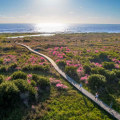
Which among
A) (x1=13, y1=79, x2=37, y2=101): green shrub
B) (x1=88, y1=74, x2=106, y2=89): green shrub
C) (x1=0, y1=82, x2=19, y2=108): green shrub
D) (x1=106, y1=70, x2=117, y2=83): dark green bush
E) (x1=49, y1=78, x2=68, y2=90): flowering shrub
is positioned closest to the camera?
(x1=0, y1=82, x2=19, y2=108): green shrub

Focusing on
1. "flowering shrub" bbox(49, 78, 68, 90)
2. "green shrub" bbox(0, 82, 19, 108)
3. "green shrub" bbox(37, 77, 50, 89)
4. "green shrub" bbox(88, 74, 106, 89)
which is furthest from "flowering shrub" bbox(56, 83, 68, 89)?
"green shrub" bbox(0, 82, 19, 108)

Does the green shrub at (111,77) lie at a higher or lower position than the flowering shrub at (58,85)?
higher

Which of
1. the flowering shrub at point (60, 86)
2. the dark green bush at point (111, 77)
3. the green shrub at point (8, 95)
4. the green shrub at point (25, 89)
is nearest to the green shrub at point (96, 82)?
the dark green bush at point (111, 77)

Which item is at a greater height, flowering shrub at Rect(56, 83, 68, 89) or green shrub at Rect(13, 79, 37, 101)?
green shrub at Rect(13, 79, 37, 101)

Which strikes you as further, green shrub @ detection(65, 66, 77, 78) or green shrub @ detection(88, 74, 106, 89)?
green shrub @ detection(65, 66, 77, 78)

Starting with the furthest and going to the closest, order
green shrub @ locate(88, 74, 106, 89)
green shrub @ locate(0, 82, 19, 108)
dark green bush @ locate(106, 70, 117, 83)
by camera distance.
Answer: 1. dark green bush @ locate(106, 70, 117, 83)
2. green shrub @ locate(88, 74, 106, 89)
3. green shrub @ locate(0, 82, 19, 108)

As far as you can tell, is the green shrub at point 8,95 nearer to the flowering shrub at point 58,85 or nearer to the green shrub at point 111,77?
the flowering shrub at point 58,85

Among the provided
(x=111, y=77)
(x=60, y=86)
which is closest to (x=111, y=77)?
(x=111, y=77)

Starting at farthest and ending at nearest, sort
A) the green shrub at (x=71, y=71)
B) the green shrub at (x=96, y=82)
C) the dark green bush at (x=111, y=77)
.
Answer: the green shrub at (x=71, y=71)
the dark green bush at (x=111, y=77)
the green shrub at (x=96, y=82)

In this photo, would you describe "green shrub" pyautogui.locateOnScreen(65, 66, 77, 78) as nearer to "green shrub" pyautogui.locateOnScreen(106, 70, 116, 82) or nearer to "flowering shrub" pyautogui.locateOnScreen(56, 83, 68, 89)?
"flowering shrub" pyautogui.locateOnScreen(56, 83, 68, 89)
